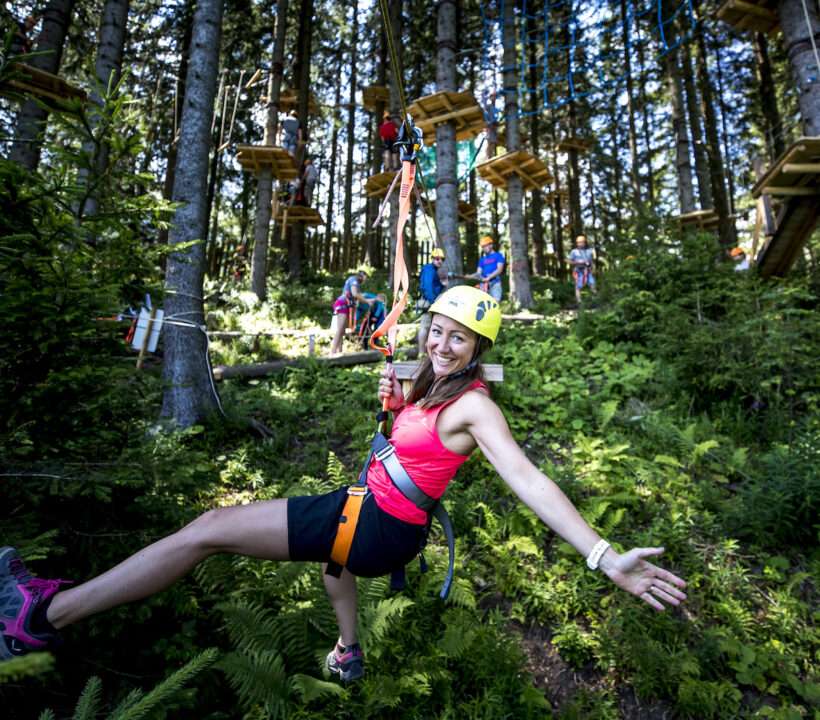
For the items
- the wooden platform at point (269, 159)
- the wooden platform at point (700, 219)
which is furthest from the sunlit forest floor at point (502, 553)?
the wooden platform at point (269, 159)

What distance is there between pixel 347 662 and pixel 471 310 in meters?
2.25

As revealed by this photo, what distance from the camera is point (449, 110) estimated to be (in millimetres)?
10828

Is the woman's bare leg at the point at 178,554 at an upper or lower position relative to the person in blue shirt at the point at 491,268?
lower

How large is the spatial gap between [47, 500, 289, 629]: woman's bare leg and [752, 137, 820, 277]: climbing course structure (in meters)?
8.24

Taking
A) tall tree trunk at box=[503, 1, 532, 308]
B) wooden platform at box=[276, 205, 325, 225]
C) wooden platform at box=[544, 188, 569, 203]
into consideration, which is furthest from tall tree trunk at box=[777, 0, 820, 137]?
wooden platform at box=[544, 188, 569, 203]

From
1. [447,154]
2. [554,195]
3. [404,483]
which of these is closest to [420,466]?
[404,483]

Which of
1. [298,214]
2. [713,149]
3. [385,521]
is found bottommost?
[385,521]

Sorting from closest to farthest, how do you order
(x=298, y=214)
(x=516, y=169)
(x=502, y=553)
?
(x=502, y=553) → (x=516, y=169) → (x=298, y=214)

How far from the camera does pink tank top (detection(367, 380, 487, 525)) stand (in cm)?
239

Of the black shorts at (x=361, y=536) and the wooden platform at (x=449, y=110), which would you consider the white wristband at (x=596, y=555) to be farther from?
the wooden platform at (x=449, y=110)

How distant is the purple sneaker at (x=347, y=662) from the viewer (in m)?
2.83

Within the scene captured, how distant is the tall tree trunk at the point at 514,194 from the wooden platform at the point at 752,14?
5.61 meters

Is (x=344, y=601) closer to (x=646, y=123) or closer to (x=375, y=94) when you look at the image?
(x=375, y=94)

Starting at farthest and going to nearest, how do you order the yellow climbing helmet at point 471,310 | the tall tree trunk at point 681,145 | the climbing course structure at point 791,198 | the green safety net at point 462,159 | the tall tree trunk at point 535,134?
the tall tree trunk at point 535,134 < the green safety net at point 462,159 < the tall tree trunk at point 681,145 < the climbing course structure at point 791,198 < the yellow climbing helmet at point 471,310
